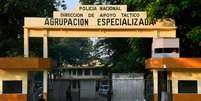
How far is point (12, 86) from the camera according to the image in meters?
31.4

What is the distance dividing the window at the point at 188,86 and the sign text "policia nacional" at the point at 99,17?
3.70 meters

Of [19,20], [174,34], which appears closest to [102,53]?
[19,20]

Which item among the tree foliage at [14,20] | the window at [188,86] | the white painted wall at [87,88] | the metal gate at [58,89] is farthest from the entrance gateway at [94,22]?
the white painted wall at [87,88]

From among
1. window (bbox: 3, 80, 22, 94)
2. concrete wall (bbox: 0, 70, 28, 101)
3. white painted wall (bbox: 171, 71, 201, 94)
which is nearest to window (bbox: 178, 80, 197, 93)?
white painted wall (bbox: 171, 71, 201, 94)

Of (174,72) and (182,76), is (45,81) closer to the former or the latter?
(174,72)

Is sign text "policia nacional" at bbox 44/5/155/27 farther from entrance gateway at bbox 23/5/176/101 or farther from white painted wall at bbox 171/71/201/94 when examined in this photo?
white painted wall at bbox 171/71/201/94

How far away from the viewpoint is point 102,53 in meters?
64.1

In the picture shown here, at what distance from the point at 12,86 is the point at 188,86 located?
9.36 m

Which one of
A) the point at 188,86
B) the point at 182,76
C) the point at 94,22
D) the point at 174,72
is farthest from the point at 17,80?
the point at 188,86

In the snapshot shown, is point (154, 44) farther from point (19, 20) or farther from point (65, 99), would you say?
point (19, 20)

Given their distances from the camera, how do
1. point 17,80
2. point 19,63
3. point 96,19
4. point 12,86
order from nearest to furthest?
point 19,63 < point 17,80 < point 12,86 < point 96,19

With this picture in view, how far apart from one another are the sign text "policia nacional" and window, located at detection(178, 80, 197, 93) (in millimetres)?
3699

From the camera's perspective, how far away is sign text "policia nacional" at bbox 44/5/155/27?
3212cm

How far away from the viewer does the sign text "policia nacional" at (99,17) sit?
32125 mm
